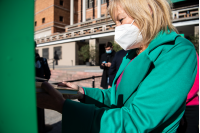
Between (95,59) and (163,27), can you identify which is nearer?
(163,27)

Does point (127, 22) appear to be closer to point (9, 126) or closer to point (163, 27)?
point (163, 27)

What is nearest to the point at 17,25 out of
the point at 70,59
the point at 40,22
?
the point at 70,59

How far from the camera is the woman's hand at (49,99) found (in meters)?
0.63

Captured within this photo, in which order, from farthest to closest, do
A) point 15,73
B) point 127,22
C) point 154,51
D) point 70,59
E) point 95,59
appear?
point 70,59 < point 95,59 < point 127,22 < point 154,51 < point 15,73

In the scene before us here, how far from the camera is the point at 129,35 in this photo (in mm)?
1035

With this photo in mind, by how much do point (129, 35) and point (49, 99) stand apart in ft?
2.59

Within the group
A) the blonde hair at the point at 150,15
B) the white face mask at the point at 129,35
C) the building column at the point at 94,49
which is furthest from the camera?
the building column at the point at 94,49

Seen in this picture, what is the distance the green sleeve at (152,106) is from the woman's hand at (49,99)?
4 centimetres

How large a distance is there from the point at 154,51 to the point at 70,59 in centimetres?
1819

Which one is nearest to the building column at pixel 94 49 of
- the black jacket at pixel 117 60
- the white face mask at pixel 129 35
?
the black jacket at pixel 117 60

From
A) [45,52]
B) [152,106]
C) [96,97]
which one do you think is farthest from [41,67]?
[45,52]

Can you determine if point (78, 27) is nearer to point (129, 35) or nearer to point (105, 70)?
point (105, 70)

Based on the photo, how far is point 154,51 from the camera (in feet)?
2.33

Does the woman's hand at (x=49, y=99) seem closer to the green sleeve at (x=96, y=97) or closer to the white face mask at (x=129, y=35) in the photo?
the green sleeve at (x=96, y=97)
